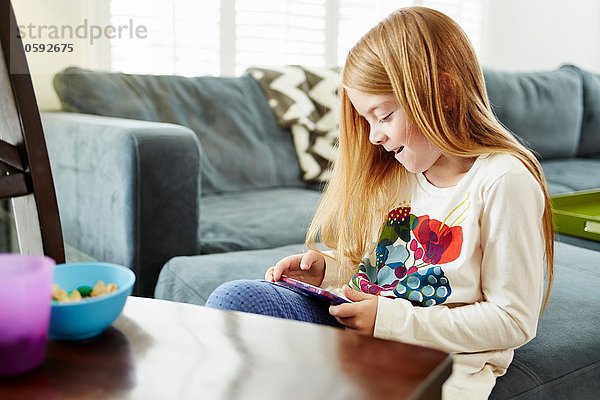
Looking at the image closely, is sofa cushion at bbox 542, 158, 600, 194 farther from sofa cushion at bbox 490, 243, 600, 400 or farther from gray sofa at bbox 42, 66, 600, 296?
sofa cushion at bbox 490, 243, 600, 400

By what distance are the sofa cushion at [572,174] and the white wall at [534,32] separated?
3.61 feet

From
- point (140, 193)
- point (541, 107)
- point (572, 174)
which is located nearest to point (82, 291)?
point (140, 193)

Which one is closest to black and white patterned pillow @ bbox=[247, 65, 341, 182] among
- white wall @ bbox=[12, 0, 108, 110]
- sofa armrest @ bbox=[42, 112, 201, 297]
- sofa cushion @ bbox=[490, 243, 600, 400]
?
white wall @ bbox=[12, 0, 108, 110]

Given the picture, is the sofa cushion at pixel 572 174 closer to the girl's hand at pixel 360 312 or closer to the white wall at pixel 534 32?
the white wall at pixel 534 32

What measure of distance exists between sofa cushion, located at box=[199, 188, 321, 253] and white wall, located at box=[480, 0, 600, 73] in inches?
93.8

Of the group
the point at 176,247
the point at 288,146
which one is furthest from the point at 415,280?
the point at 288,146

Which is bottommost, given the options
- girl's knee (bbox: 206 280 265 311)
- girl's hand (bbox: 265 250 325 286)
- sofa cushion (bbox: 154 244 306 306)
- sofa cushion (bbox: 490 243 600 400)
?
sofa cushion (bbox: 154 244 306 306)

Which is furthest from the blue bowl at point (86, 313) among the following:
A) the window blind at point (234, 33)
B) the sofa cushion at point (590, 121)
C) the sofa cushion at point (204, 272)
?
the sofa cushion at point (590, 121)

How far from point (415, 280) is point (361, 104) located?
0.28 m

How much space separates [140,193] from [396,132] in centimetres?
82

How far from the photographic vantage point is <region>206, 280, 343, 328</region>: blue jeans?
98cm

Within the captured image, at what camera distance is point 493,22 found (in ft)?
13.9

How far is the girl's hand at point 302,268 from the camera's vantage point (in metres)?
1.14

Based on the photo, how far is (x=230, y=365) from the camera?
0.54 m
